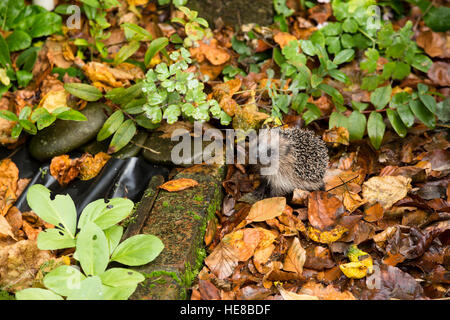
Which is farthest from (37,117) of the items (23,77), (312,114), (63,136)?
(312,114)

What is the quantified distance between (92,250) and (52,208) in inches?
20.9

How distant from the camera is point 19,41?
4.33m

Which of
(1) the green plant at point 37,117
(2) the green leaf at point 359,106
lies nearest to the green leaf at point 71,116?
(1) the green plant at point 37,117

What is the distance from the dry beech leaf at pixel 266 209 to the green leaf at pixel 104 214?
949mm

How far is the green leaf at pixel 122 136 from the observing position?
3.71 meters

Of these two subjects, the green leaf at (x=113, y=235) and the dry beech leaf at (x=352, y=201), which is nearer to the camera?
the green leaf at (x=113, y=235)

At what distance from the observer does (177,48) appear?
4395mm

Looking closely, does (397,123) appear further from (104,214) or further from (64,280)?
(64,280)

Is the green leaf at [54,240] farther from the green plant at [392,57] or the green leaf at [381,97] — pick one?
the green plant at [392,57]

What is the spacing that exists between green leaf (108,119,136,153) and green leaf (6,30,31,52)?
1.55m

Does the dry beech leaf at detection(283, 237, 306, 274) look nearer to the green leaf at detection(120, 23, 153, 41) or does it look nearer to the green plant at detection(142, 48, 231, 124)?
the green plant at detection(142, 48, 231, 124)

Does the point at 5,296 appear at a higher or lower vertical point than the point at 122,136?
lower

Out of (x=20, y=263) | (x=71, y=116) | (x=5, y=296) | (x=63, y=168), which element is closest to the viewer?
(x=5, y=296)
